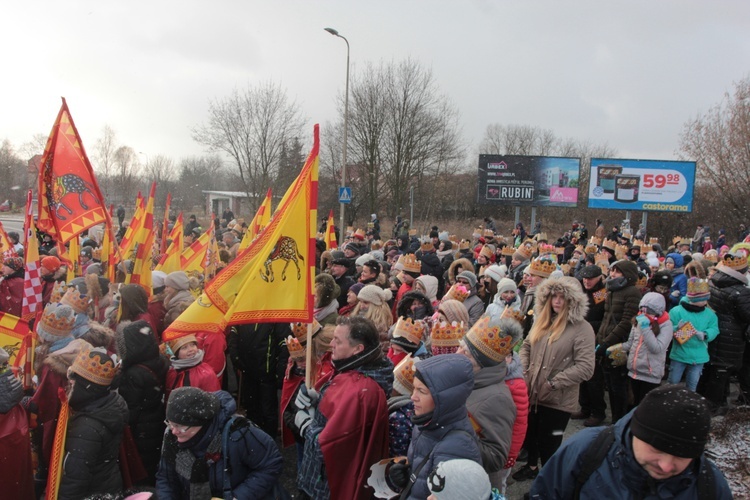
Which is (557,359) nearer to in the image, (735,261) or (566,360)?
(566,360)

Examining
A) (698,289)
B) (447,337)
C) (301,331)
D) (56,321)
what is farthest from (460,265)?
(56,321)

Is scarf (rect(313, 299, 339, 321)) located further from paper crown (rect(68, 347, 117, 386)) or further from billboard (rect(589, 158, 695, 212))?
billboard (rect(589, 158, 695, 212))

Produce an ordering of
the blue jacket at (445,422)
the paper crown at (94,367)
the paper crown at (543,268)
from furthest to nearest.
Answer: the paper crown at (543,268), the paper crown at (94,367), the blue jacket at (445,422)

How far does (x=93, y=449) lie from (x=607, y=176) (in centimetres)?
2436

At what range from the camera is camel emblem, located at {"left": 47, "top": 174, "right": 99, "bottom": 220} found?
5848 mm

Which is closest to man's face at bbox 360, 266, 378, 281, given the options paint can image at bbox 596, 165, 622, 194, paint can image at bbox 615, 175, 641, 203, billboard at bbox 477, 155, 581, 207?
billboard at bbox 477, 155, 581, 207

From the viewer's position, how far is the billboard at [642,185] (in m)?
23.1

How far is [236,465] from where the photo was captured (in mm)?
3033

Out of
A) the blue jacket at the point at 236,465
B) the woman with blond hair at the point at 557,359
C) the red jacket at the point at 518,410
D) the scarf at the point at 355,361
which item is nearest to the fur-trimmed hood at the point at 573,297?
the woman with blond hair at the point at 557,359

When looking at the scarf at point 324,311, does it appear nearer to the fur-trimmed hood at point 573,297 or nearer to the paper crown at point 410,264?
the fur-trimmed hood at point 573,297

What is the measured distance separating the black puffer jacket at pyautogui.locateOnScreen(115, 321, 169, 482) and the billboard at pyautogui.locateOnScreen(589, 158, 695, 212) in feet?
76.2

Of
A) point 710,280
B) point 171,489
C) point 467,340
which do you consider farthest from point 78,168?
point 710,280

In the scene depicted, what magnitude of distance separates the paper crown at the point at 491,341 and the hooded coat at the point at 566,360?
141 cm

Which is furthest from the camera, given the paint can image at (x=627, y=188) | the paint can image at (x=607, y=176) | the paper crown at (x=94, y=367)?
the paint can image at (x=607, y=176)
